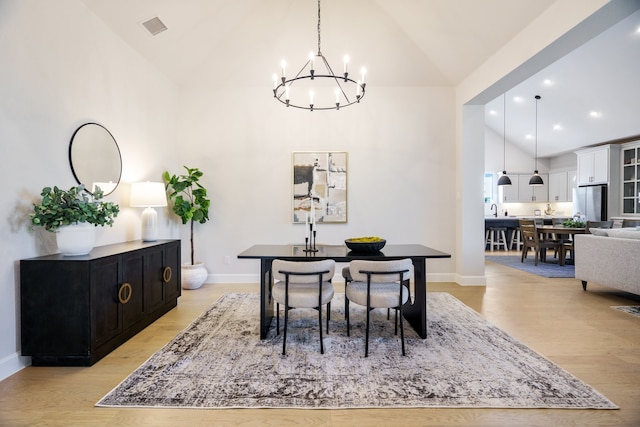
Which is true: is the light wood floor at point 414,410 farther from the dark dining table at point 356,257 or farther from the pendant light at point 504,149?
the pendant light at point 504,149

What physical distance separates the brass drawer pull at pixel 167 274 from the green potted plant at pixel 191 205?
103 centimetres

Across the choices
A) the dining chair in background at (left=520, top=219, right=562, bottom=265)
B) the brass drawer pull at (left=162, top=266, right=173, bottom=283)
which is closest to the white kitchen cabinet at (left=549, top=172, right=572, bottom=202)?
the dining chair in background at (left=520, top=219, right=562, bottom=265)

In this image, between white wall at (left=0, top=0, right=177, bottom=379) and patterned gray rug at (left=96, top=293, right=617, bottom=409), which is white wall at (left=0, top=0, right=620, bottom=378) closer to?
white wall at (left=0, top=0, right=177, bottom=379)

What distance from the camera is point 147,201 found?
11.9 feet

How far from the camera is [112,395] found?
2.03 meters

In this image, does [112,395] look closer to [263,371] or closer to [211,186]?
[263,371]

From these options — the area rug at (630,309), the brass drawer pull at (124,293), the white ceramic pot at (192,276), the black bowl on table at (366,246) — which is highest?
the black bowl on table at (366,246)

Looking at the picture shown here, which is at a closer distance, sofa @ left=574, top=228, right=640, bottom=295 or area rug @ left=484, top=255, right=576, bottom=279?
sofa @ left=574, top=228, right=640, bottom=295

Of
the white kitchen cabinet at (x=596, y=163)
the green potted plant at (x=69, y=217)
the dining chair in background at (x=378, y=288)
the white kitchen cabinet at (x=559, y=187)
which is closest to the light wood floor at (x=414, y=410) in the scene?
the dining chair in background at (x=378, y=288)

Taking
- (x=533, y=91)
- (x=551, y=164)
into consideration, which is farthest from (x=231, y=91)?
(x=551, y=164)

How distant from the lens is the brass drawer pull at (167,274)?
11.7 feet

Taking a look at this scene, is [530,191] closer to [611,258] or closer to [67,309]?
[611,258]

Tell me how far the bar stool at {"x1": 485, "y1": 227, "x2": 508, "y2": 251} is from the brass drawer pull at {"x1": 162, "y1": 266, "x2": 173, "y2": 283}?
832 centimetres

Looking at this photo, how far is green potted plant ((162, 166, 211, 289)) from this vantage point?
15.1 feet
